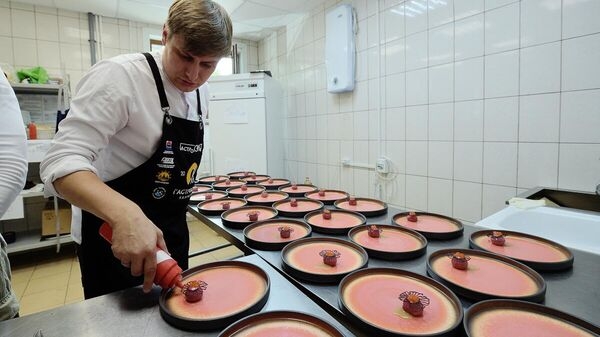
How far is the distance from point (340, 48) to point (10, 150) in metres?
2.53

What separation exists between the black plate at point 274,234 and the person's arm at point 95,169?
14.0 inches

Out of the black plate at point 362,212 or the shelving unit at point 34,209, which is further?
the shelving unit at point 34,209

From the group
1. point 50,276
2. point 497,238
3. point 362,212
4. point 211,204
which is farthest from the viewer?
point 50,276

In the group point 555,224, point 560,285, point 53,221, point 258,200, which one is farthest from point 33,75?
point 555,224

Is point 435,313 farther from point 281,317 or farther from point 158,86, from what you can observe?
point 158,86

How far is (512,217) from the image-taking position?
136 cm

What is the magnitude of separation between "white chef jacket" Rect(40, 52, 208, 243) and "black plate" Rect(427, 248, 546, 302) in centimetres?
87

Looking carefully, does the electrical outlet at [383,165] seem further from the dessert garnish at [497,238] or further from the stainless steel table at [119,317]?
the stainless steel table at [119,317]

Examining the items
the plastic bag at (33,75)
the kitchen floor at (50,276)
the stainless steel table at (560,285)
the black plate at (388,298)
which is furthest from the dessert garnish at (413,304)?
the plastic bag at (33,75)

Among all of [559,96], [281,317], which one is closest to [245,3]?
[559,96]

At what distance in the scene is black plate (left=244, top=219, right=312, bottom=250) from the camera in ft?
3.24

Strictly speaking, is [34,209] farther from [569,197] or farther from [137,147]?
[569,197]

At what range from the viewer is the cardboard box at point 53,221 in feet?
9.89

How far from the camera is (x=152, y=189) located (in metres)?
1.01
